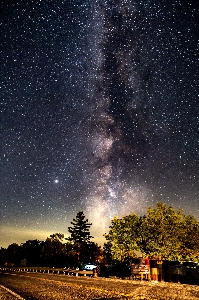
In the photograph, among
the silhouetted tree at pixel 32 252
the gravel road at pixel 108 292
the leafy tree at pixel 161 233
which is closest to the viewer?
the gravel road at pixel 108 292

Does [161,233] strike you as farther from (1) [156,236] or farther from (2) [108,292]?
(2) [108,292]

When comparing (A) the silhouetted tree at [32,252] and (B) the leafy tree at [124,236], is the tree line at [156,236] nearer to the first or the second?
(B) the leafy tree at [124,236]

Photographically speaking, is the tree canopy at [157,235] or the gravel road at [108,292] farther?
the tree canopy at [157,235]

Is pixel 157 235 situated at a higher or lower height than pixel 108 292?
higher

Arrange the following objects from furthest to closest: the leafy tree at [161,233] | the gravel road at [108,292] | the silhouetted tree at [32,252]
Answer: the silhouetted tree at [32,252]
the leafy tree at [161,233]
the gravel road at [108,292]

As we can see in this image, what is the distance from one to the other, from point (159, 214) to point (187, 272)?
2371cm

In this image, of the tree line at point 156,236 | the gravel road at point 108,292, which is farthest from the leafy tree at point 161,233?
the gravel road at point 108,292

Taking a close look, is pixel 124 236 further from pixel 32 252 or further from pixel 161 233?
pixel 32 252

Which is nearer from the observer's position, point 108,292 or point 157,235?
point 108,292

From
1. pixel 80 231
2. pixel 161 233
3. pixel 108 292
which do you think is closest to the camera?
pixel 108 292

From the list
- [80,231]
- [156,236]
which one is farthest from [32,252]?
[156,236]

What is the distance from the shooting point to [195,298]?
10688 mm

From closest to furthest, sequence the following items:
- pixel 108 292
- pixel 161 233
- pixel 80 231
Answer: pixel 108 292 → pixel 161 233 → pixel 80 231

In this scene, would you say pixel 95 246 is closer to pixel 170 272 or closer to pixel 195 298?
pixel 170 272
